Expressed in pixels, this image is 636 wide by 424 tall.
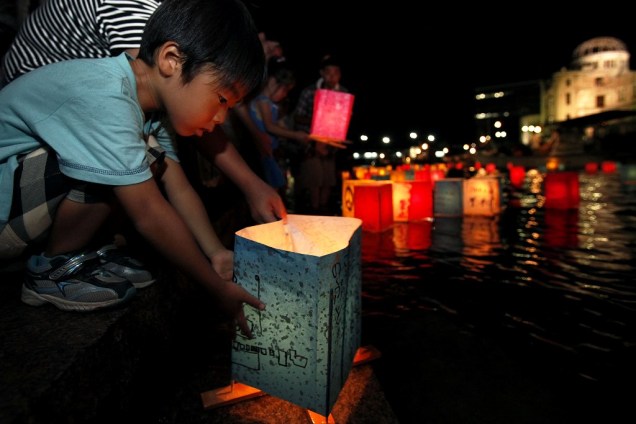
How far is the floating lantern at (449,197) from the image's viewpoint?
5652mm

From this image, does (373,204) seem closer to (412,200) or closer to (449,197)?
(412,200)

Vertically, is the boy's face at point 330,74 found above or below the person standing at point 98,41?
above

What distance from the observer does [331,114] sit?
5145 millimetres

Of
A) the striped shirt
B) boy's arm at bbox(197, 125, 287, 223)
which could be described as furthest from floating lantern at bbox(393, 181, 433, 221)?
the striped shirt

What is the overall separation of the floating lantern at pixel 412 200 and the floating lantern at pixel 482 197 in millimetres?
595

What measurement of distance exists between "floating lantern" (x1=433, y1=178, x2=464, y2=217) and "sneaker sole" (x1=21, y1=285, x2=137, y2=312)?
5077 mm

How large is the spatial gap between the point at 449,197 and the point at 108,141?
5238 mm

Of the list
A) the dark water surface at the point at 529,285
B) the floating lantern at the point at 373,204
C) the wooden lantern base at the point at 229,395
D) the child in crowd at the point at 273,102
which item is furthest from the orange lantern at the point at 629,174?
the wooden lantern base at the point at 229,395

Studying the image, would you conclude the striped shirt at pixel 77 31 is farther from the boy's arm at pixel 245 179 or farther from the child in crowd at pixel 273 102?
the child in crowd at pixel 273 102

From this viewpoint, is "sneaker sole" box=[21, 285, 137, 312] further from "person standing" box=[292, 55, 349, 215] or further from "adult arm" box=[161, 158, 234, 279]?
"person standing" box=[292, 55, 349, 215]

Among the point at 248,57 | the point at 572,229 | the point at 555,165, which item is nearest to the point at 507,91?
the point at 555,165

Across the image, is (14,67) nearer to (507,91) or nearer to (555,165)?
(555,165)

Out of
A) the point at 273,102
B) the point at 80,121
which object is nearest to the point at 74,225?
the point at 80,121

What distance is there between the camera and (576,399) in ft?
5.07
